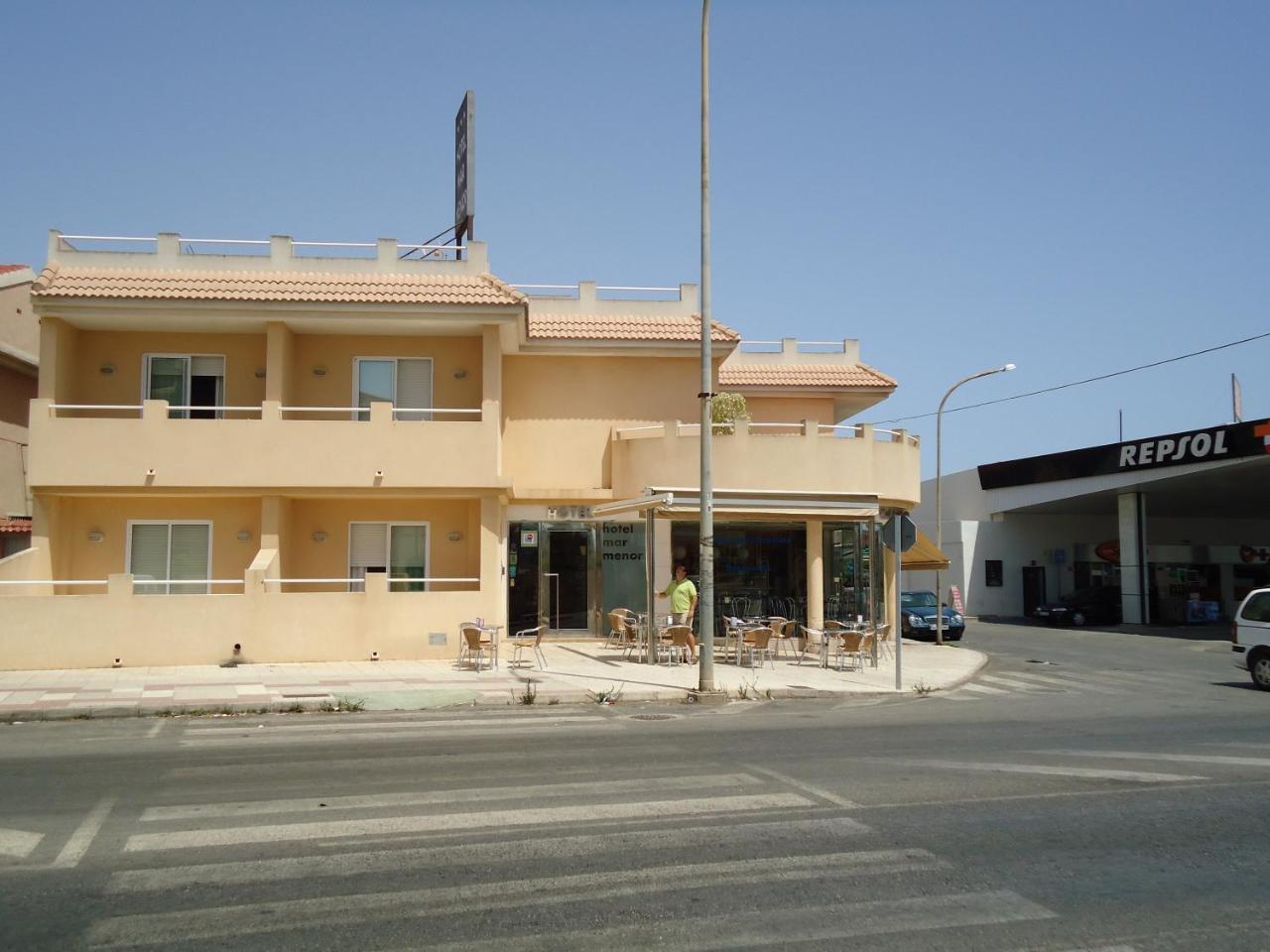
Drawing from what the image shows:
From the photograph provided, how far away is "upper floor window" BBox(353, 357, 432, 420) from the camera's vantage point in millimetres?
22672

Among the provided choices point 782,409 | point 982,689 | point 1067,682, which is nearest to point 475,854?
point 982,689

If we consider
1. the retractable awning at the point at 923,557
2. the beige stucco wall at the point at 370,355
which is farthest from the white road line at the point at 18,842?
the retractable awning at the point at 923,557

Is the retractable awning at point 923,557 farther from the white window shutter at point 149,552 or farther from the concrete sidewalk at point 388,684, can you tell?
the white window shutter at point 149,552

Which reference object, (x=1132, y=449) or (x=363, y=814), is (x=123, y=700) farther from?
(x=1132, y=449)

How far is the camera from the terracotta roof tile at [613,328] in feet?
78.1

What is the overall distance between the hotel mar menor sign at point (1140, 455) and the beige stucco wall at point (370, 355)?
24726 mm

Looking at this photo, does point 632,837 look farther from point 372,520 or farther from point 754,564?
point 754,564

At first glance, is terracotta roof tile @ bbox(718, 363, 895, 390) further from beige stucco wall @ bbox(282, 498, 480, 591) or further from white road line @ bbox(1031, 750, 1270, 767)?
white road line @ bbox(1031, 750, 1270, 767)

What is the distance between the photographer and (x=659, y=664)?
20.1 meters

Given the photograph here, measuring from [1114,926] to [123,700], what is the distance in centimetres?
1292

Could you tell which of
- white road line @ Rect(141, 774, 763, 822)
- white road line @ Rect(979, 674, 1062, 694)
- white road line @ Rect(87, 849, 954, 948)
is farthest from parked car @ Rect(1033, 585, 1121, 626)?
white road line @ Rect(87, 849, 954, 948)

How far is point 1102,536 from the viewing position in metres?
48.2

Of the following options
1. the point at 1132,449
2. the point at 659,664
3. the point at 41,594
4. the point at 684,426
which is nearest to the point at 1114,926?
the point at 659,664

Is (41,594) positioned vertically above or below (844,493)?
below
